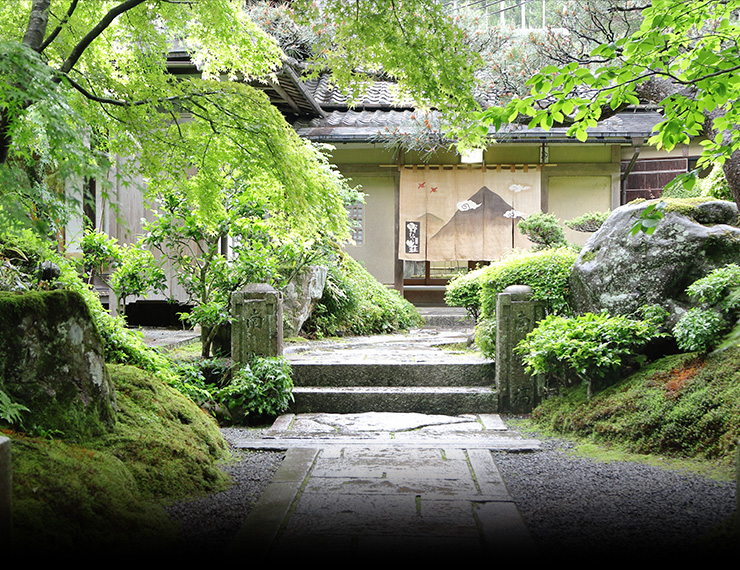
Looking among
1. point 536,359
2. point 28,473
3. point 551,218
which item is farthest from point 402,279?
point 28,473

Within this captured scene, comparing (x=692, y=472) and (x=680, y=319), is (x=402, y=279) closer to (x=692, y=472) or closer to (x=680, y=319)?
(x=680, y=319)

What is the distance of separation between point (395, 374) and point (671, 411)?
3.36m

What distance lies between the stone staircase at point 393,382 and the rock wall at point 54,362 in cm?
320

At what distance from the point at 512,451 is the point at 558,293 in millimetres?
2610

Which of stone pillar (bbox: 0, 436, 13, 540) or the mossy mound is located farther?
the mossy mound

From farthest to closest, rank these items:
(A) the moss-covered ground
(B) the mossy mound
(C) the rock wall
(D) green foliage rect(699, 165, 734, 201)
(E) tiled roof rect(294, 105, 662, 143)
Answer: (E) tiled roof rect(294, 105, 662, 143)
(D) green foliage rect(699, 165, 734, 201)
(C) the rock wall
(A) the moss-covered ground
(B) the mossy mound

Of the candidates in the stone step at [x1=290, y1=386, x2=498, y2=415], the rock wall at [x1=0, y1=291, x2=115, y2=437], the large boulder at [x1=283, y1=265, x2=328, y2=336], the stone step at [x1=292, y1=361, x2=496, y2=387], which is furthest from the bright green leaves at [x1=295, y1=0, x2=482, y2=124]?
the large boulder at [x1=283, y1=265, x2=328, y2=336]

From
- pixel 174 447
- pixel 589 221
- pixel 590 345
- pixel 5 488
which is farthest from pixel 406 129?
pixel 5 488

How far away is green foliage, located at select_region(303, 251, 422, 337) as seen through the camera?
11.9 metres

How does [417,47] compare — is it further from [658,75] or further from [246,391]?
[246,391]

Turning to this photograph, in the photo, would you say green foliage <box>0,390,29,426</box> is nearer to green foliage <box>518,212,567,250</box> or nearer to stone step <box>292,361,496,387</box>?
stone step <box>292,361,496,387</box>

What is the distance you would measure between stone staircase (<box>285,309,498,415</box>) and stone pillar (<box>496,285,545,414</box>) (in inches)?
8.4

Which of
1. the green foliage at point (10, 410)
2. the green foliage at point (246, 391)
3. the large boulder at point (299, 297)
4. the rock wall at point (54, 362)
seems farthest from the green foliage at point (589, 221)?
the green foliage at point (10, 410)

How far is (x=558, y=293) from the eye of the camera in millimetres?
7457
